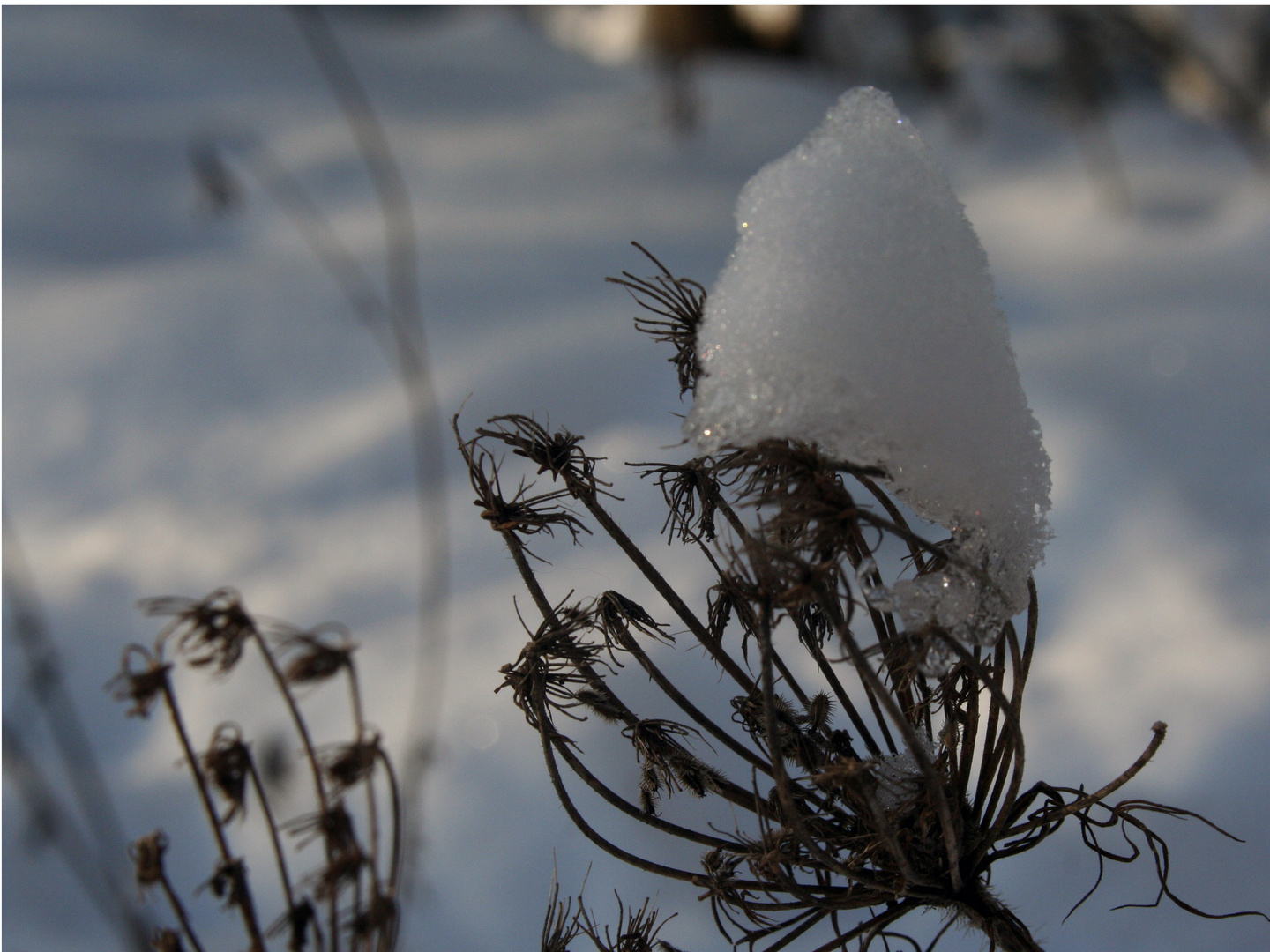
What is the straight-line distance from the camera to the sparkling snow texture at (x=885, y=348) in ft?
3.44

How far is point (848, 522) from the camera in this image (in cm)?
100

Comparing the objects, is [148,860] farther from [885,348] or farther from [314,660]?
[885,348]

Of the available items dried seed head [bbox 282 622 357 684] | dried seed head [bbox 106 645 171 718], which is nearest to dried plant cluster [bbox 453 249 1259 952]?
dried seed head [bbox 282 622 357 684]

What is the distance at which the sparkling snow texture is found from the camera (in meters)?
1.05

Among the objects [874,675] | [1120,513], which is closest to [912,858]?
[874,675]

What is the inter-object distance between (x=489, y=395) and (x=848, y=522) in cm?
204

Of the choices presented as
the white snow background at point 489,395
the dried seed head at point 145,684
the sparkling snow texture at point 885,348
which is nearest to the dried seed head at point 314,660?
the dried seed head at point 145,684

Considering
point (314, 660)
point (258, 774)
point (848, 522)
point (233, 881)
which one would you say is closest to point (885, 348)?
point (848, 522)

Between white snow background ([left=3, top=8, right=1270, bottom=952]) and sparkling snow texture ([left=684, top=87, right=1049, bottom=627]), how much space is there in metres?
0.30

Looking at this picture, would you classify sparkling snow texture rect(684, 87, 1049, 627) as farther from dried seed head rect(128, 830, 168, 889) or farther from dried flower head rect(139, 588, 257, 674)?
dried seed head rect(128, 830, 168, 889)

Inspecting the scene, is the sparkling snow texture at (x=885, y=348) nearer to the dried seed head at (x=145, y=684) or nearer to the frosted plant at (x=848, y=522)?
the frosted plant at (x=848, y=522)

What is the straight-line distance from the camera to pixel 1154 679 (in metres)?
2.00

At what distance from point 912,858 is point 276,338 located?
2.76 m

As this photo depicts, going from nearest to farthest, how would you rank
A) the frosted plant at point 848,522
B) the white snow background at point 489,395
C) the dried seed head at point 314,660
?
the dried seed head at point 314,660
the frosted plant at point 848,522
the white snow background at point 489,395
